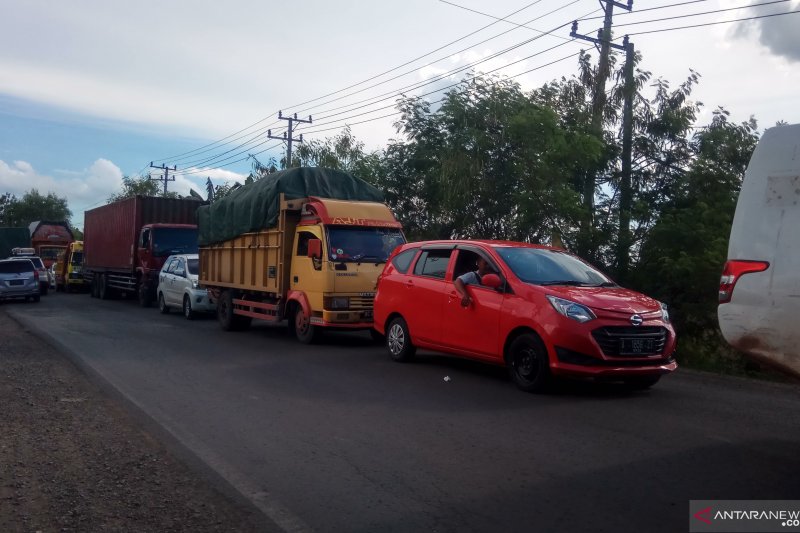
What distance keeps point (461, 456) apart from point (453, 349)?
404cm

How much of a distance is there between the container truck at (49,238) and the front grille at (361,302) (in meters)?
34.3

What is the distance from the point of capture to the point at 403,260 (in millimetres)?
11898

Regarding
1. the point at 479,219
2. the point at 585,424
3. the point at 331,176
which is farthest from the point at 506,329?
the point at 479,219

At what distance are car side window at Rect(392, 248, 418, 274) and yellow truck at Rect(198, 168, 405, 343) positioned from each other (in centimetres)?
210

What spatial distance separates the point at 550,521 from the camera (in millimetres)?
4906

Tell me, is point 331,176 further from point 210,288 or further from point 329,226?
point 210,288

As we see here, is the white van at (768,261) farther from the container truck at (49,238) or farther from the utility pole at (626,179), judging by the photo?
the container truck at (49,238)

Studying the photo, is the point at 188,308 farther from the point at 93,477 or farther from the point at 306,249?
the point at 93,477

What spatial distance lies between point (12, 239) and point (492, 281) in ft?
128

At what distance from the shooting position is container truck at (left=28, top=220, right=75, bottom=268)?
4353cm

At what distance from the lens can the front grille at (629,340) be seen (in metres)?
8.54

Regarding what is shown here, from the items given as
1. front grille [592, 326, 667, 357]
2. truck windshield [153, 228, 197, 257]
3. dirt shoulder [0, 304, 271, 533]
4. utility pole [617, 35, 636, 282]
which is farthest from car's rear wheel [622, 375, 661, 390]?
truck windshield [153, 228, 197, 257]

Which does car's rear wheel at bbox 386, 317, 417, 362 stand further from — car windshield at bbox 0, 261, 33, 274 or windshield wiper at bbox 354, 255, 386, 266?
car windshield at bbox 0, 261, 33, 274

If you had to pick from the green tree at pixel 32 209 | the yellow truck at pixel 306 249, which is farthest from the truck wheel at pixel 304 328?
the green tree at pixel 32 209
